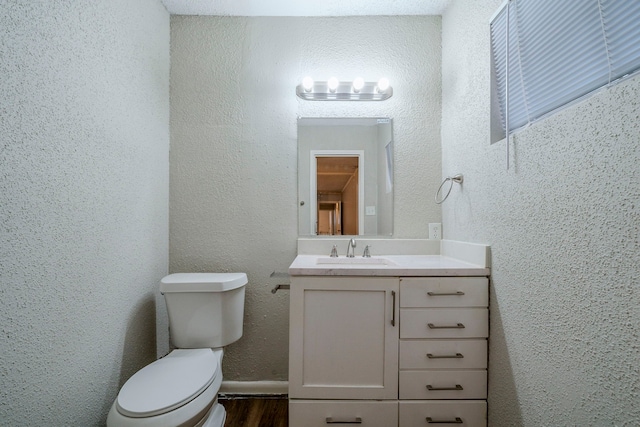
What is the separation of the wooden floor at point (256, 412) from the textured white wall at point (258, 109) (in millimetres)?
604

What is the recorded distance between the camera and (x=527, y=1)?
99 cm

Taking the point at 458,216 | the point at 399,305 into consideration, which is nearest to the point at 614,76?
the point at 458,216

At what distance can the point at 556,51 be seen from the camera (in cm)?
88

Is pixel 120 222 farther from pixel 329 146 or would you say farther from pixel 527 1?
pixel 527 1

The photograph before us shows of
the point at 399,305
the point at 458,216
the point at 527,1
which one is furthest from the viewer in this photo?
the point at 458,216

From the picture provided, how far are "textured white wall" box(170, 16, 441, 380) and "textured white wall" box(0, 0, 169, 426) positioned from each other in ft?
0.80

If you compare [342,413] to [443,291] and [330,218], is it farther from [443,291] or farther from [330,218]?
[330,218]

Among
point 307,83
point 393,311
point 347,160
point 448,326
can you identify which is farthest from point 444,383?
point 307,83

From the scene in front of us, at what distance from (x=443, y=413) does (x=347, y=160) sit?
1.40 m

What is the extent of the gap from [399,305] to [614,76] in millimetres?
→ 1008

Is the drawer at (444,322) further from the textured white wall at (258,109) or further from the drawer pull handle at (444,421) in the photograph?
the textured white wall at (258,109)

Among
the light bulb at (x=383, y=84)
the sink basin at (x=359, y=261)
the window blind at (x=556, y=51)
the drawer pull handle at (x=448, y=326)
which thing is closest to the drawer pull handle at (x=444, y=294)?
the drawer pull handle at (x=448, y=326)

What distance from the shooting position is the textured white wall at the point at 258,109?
5.67 ft

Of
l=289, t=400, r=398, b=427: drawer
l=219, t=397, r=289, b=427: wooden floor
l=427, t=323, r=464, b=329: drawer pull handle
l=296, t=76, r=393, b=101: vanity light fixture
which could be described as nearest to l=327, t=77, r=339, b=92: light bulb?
l=296, t=76, r=393, b=101: vanity light fixture
